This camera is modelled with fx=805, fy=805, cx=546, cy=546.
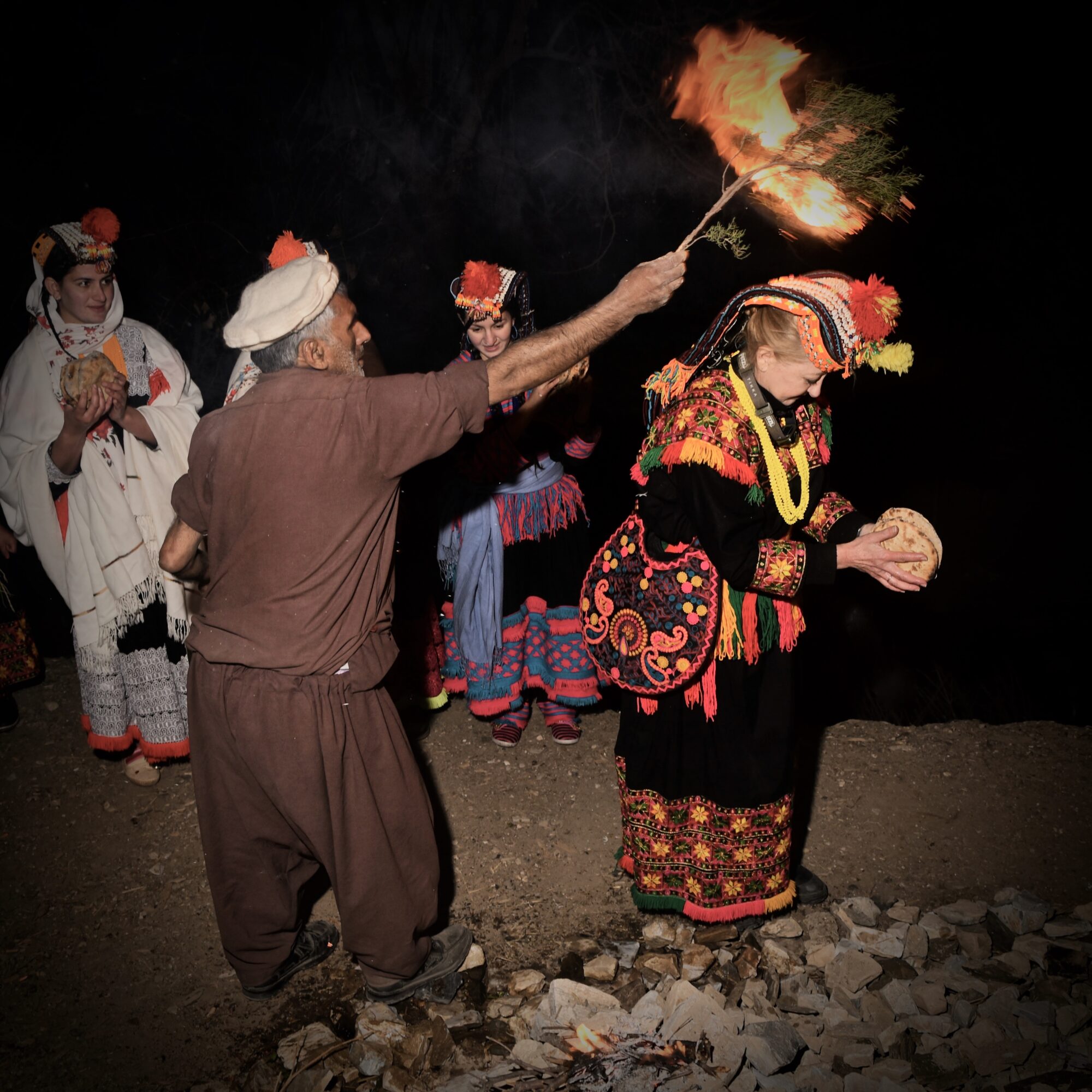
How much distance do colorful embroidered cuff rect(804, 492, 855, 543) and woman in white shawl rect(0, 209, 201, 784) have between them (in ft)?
9.62

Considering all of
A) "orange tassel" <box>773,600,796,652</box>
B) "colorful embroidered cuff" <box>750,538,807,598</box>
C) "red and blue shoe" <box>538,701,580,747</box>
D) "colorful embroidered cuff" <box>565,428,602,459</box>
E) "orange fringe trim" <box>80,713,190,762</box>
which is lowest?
"red and blue shoe" <box>538,701,580,747</box>

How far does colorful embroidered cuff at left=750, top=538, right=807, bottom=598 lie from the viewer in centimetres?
236

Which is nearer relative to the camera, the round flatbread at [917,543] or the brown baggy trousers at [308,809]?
the brown baggy trousers at [308,809]

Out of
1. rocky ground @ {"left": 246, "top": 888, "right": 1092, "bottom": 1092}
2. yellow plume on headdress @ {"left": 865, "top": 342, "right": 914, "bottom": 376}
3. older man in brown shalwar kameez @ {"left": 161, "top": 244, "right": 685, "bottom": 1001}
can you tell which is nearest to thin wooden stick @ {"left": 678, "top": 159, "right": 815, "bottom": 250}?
older man in brown shalwar kameez @ {"left": 161, "top": 244, "right": 685, "bottom": 1001}

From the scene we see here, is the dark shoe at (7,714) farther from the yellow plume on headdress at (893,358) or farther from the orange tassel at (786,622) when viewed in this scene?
the yellow plume on headdress at (893,358)

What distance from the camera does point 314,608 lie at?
221 cm

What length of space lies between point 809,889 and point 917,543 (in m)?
1.49

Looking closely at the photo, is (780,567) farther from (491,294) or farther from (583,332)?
(491,294)

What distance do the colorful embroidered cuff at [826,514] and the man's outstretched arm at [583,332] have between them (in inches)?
42.5

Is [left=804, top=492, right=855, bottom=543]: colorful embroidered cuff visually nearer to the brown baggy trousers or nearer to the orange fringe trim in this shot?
the brown baggy trousers

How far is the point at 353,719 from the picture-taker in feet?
7.66

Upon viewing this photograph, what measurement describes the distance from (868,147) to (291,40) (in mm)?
4469

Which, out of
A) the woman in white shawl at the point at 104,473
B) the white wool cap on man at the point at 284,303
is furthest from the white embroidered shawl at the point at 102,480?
the white wool cap on man at the point at 284,303

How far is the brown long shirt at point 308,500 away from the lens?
80.0 inches
